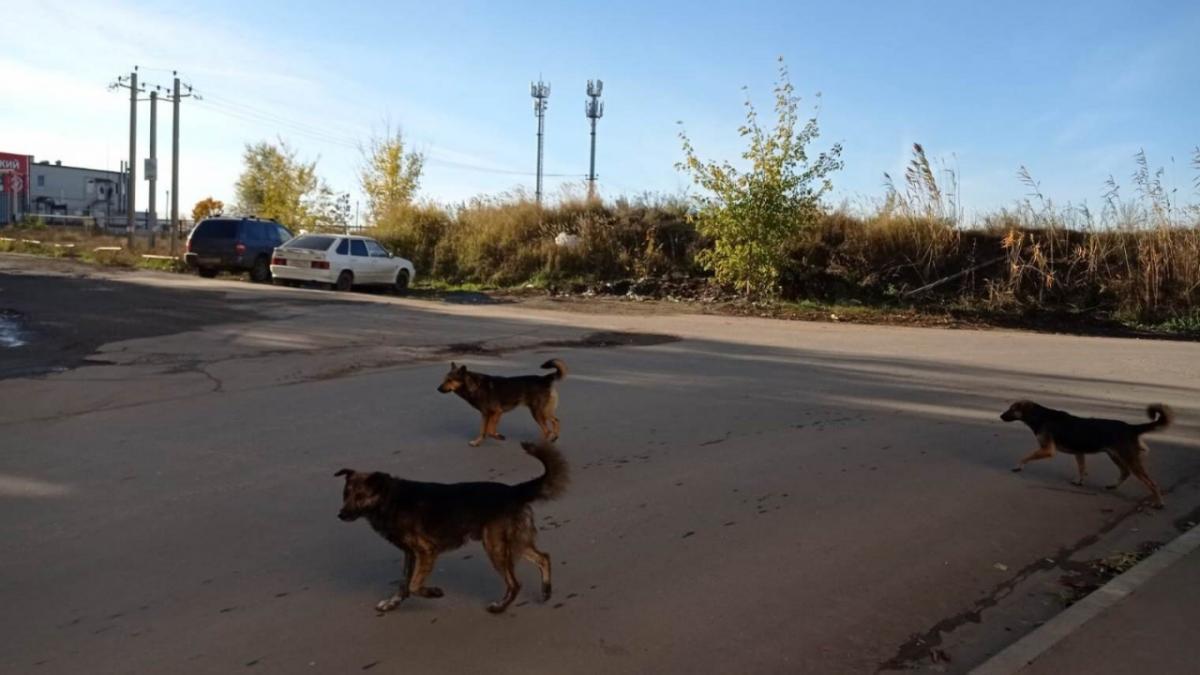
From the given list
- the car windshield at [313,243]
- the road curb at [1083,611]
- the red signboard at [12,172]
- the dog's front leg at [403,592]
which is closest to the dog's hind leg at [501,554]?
the dog's front leg at [403,592]

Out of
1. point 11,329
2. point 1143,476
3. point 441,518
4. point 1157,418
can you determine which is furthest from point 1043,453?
point 11,329

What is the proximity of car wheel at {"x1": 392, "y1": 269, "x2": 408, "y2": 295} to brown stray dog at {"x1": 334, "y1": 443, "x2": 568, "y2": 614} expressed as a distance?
23.6 meters

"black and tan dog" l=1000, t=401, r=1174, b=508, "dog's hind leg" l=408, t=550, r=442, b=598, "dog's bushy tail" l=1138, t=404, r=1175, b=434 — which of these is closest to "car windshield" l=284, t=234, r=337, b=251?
"black and tan dog" l=1000, t=401, r=1174, b=508

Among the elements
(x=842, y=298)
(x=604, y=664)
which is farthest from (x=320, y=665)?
(x=842, y=298)

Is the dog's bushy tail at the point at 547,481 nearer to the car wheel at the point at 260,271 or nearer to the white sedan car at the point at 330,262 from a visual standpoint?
the white sedan car at the point at 330,262

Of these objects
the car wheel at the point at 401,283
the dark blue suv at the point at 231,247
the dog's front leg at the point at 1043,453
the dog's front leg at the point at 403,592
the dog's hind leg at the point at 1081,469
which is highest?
the dark blue suv at the point at 231,247

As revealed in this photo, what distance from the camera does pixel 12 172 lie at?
87125mm

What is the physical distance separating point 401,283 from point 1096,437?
75.8 ft

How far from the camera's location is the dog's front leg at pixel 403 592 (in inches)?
186

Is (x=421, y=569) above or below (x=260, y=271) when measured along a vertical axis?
below

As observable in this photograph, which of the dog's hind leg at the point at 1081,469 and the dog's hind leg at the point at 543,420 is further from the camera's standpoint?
the dog's hind leg at the point at 543,420

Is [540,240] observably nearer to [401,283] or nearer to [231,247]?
[401,283]

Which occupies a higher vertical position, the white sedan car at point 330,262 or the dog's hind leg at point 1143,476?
the white sedan car at point 330,262

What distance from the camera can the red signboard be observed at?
86875 millimetres
